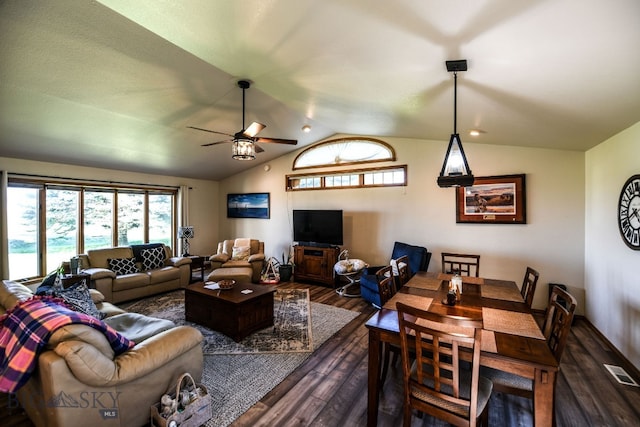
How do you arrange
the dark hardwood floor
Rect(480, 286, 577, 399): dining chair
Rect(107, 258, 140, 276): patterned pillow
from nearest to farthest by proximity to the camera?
Rect(480, 286, 577, 399): dining chair, the dark hardwood floor, Rect(107, 258, 140, 276): patterned pillow

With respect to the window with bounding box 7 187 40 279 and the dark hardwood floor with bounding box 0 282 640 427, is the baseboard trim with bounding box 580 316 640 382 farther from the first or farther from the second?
the window with bounding box 7 187 40 279

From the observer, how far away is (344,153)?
5816 millimetres

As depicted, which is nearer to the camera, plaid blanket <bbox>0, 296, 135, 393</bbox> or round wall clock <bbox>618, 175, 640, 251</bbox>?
plaid blanket <bbox>0, 296, 135, 393</bbox>

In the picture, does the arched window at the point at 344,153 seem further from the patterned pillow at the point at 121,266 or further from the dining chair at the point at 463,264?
the patterned pillow at the point at 121,266

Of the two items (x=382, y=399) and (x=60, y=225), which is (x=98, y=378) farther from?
(x=60, y=225)

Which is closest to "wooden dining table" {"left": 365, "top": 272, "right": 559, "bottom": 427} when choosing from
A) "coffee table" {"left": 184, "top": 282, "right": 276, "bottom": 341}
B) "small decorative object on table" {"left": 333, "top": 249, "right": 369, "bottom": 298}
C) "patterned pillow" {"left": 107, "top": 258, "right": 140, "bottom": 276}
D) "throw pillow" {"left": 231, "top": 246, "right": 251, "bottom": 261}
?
"coffee table" {"left": 184, "top": 282, "right": 276, "bottom": 341}

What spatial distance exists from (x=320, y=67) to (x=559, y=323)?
2.69 meters

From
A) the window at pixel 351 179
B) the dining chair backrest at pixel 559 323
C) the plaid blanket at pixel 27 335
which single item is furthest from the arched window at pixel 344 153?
the plaid blanket at pixel 27 335

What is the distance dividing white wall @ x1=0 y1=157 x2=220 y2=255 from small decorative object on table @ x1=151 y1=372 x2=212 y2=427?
4.93 metres

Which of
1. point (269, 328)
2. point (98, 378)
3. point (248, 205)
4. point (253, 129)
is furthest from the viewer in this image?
point (248, 205)

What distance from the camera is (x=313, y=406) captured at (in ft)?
7.03

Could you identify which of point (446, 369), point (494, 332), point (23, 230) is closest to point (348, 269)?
point (494, 332)

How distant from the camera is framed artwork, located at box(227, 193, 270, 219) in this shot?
6879 mm

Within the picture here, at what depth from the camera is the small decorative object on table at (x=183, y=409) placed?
180cm
